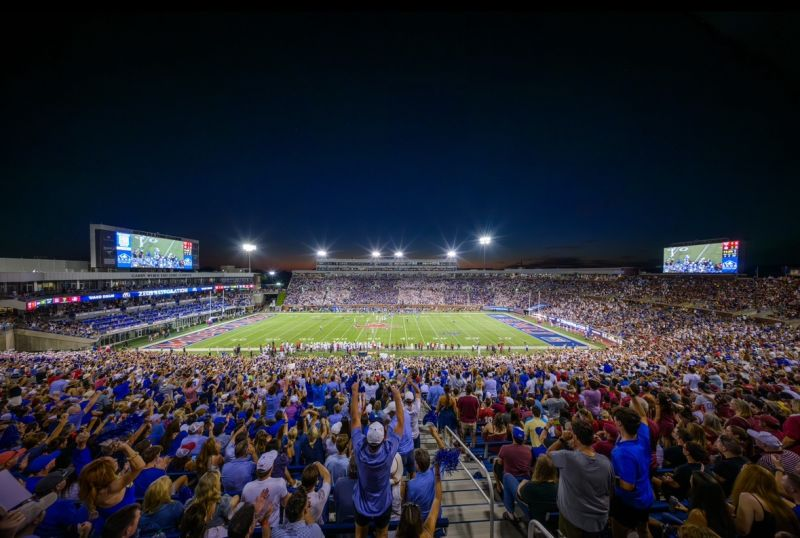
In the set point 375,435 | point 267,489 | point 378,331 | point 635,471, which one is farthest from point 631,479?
point 378,331

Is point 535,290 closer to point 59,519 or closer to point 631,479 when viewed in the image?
point 631,479

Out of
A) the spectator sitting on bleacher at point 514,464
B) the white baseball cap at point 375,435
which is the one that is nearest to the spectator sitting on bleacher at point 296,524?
the white baseball cap at point 375,435

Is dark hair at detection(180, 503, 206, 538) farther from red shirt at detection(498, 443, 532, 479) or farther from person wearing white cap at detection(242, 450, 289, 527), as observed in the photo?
red shirt at detection(498, 443, 532, 479)

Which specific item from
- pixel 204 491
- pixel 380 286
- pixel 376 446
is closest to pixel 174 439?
pixel 204 491

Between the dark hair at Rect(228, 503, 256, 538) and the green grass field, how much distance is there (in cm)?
3269

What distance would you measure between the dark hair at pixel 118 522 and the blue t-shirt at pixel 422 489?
2.51m

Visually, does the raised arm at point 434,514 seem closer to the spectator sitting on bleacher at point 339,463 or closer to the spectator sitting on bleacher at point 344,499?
the spectator sitting on bleacher at point 344,499

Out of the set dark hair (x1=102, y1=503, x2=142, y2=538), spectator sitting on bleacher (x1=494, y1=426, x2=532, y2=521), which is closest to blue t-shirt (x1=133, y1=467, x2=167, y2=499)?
dark hair (x1=102, y1=503, x2=142, y2=538)

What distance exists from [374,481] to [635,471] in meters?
2.95

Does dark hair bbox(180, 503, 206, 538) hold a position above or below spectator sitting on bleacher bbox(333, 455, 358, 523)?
above

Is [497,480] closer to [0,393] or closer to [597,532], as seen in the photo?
[597,532]

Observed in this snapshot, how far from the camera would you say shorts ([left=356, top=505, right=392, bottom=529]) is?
10.3 ft

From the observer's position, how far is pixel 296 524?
283 cm

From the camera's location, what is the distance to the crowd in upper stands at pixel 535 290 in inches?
1474
